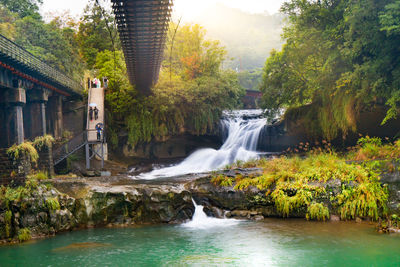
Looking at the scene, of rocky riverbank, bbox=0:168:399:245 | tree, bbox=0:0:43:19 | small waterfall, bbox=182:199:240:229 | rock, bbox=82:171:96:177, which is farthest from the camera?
tree, bbox=0:0:43:19

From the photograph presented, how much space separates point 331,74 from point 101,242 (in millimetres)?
12957

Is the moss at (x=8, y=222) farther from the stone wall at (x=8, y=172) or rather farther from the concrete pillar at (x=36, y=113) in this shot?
the concrete pillar at (x=36, y=113)

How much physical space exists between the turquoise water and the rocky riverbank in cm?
58

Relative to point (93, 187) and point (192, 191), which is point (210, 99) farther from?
point (93, 187)

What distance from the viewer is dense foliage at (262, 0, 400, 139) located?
1458cm

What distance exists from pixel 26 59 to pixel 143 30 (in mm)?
8268

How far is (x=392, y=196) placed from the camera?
11.9m

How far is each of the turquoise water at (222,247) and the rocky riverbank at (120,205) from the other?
576 millimetres

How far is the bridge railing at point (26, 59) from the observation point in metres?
15.1

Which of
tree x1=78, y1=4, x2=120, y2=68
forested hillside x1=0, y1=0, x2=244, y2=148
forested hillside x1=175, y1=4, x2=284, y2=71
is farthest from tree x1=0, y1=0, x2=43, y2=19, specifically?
forested hillside x1=175, y1=4, x2=284, y2=71

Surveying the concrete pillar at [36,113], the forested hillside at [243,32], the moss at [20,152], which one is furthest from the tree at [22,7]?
the forested hillside at [243,32]

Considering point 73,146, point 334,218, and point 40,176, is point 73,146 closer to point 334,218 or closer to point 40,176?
point 40,176

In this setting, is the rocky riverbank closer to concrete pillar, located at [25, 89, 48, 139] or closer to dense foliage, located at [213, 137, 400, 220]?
dense foliage, located at [213, 137, 400, 220]

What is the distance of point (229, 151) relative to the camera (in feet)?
75.1
